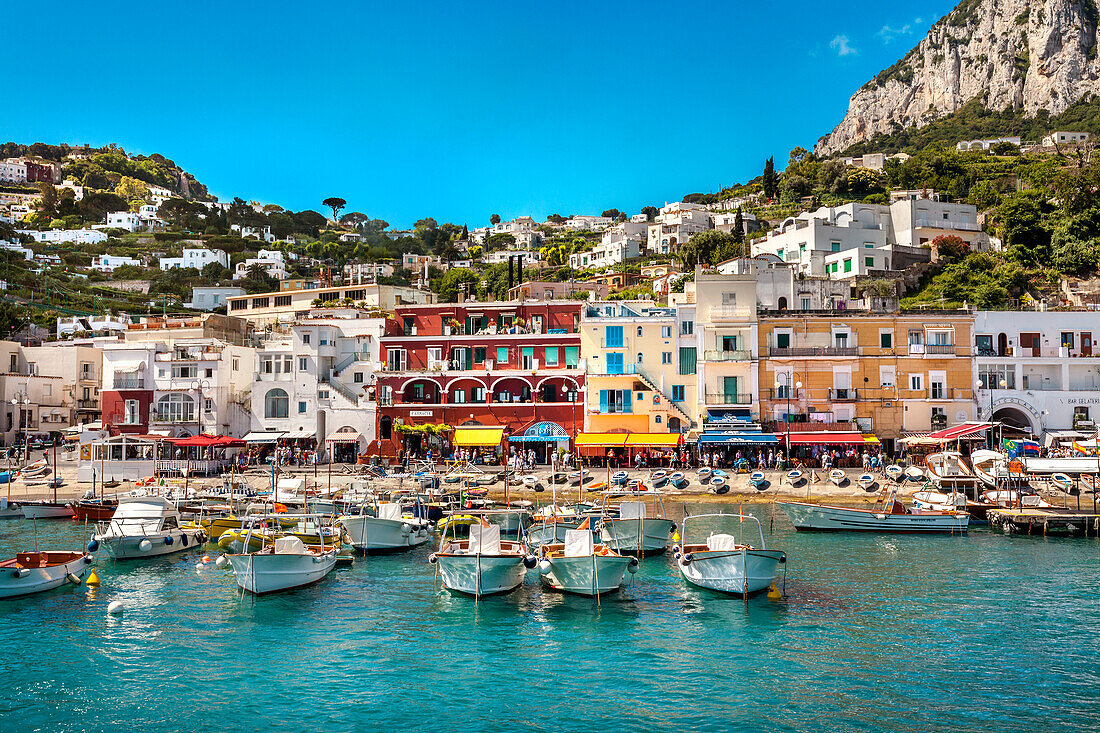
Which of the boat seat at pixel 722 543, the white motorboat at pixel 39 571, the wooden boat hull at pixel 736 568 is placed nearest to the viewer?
the wooden boat hull at pixel 736 568

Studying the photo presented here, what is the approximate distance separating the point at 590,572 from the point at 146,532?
19939 millimetres

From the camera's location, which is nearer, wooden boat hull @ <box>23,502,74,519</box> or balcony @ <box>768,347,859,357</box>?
wooden boat hull @ <box>23,502,74,519</box>

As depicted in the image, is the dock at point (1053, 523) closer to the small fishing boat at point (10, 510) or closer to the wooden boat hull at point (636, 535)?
the wooden boat hull at point (636, 535)

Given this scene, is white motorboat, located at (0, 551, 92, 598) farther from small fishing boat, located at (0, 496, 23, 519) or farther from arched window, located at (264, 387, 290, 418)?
arched window, located at (264, 387, 290, 418)

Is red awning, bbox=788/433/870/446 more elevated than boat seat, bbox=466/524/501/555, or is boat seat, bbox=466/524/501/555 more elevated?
red awning, bbox=788/433/870/446

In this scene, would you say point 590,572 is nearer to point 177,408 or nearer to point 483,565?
point 483,565

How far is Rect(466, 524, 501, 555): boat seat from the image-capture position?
29562mm

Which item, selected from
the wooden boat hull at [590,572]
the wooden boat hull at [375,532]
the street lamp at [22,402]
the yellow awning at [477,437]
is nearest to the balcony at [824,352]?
the yellow awning at [477,437]

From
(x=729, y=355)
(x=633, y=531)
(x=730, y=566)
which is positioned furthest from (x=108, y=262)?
(x=730, y=566)

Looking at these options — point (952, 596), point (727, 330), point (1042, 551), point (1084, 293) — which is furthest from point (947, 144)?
point (952, 596)

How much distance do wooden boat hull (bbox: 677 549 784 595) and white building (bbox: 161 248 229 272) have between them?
135907 mm

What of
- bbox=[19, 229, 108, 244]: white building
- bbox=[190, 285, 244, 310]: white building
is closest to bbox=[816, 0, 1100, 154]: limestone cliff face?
bbox=[190, 285, 244, 310]: white building

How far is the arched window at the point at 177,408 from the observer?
212ft

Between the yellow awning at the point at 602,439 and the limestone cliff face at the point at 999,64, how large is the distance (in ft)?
476
